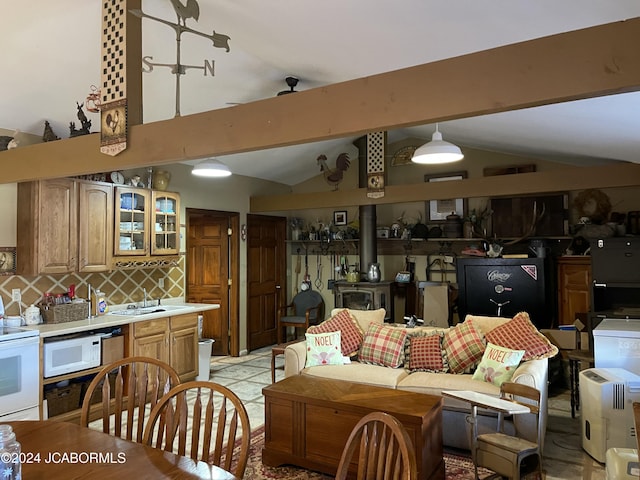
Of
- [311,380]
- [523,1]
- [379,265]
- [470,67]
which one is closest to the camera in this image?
[470,67]

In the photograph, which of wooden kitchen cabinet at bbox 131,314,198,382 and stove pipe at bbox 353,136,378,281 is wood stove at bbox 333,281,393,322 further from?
wooden kitchen cabinet at bbox 131,314,198,382

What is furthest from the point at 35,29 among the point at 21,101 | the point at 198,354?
the point at 198,354

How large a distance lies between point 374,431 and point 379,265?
5558 millimetres

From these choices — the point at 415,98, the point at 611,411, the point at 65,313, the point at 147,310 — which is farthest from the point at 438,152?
the point at 65,313

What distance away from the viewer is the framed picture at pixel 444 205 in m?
6.60

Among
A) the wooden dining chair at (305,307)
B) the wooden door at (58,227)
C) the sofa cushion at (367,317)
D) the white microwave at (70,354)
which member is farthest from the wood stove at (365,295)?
the wooden door at (58,227)

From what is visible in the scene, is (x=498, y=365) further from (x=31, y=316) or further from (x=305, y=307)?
(x=305, y=307)

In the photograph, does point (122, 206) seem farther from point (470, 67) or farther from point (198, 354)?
point (470, 67)

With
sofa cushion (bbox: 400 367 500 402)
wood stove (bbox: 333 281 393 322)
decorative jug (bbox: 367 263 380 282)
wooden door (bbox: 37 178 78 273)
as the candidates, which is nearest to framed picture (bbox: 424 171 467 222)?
decorative jug (bbox: 367 263 380 282)

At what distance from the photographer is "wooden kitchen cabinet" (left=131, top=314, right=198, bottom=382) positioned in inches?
176

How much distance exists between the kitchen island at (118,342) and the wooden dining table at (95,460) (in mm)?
2099

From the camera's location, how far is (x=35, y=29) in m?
3.05

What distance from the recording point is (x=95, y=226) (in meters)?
4.35

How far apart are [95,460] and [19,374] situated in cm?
241
